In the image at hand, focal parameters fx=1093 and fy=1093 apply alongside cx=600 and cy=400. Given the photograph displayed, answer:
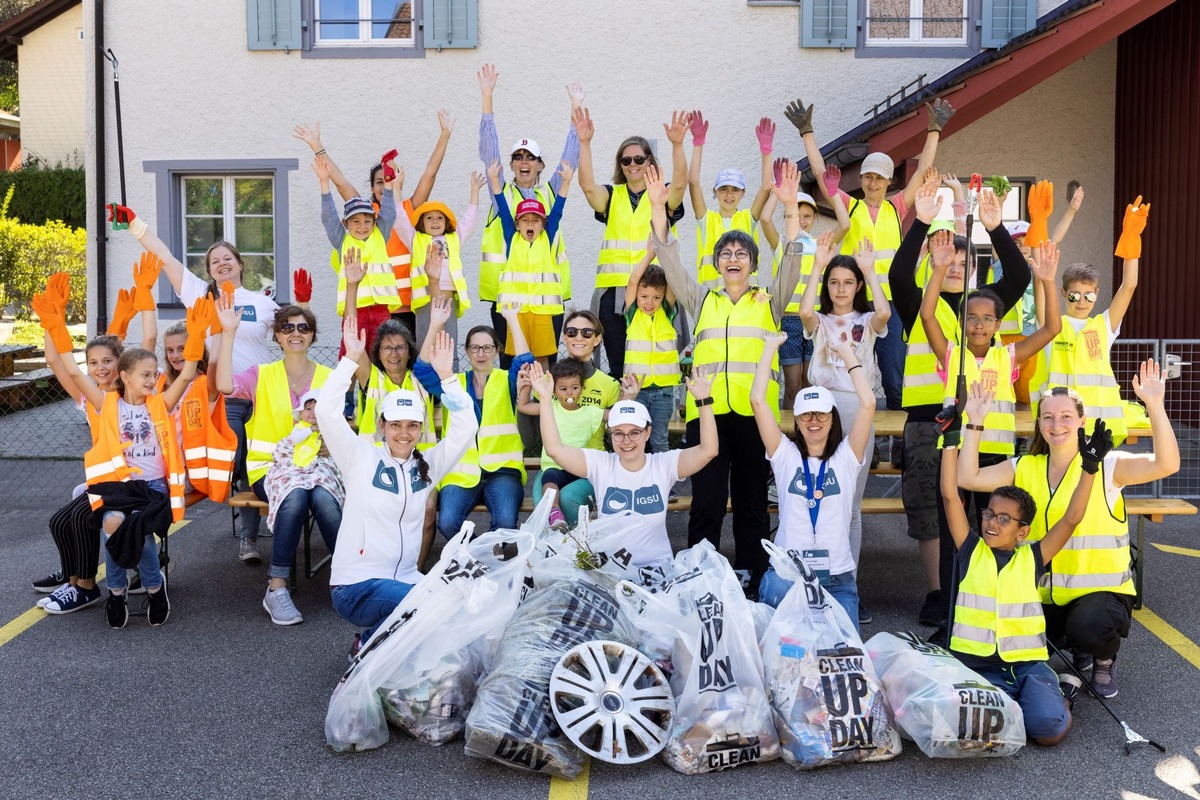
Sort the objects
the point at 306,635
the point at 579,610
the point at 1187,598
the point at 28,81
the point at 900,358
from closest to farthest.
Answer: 1. the point at 579,610
2. the point at 306,635
3. the point at 1187,598
4. the point at 900,358
5. the point at 28,81

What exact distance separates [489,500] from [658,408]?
113 cm

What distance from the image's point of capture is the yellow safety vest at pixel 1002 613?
4.41 meters

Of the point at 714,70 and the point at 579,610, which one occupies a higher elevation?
the point at 714,70

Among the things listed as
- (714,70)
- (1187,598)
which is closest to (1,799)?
(1187,598)

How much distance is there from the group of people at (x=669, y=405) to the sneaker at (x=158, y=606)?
0.01m

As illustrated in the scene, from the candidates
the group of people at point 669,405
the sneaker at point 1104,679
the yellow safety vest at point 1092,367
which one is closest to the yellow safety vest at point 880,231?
the group of people at point 669,405

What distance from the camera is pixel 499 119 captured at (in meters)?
10.7

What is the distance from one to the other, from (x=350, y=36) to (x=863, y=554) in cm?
733

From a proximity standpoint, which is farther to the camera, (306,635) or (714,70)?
(714,70)

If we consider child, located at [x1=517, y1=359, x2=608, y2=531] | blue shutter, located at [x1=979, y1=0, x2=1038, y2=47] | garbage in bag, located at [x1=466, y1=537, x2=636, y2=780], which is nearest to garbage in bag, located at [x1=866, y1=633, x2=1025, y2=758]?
garbage in bag, located at [x1=466, y1=537, x2=636, y2=780]

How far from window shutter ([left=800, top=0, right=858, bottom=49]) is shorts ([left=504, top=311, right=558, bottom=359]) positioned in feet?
16.5

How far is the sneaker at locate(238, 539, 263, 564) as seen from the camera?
22.2 ft

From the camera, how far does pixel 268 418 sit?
20.3 feet

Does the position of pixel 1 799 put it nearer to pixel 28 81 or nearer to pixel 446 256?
pixel 446 256
